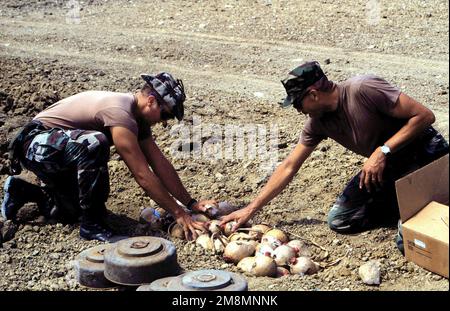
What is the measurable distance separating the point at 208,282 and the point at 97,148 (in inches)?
64.2

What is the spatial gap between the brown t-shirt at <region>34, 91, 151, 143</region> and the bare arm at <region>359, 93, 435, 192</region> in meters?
1.69

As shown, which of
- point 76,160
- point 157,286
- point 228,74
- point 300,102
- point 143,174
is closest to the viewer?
point 157,286

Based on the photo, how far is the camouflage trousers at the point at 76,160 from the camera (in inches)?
199

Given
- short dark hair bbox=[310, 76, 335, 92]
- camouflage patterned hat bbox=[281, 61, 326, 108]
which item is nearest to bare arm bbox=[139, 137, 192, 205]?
camouflage patterned hat bbox=[281, 61, 326, 108]

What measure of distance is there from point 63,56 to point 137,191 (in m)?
5.25

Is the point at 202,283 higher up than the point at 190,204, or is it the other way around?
the point at 202,283

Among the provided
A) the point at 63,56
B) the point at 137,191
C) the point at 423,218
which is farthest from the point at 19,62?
the point at 423,218

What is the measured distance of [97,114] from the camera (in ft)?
16.8

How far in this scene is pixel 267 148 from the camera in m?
6.82

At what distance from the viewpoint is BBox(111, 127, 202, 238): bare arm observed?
4914 millimetres

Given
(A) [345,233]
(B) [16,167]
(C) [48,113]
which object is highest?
(C) [48,113]

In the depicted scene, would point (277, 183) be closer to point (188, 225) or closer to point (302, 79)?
point (188, 225)

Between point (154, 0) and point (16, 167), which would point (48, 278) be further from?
point (154, 0)

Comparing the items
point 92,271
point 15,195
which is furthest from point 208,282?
point 15,195
